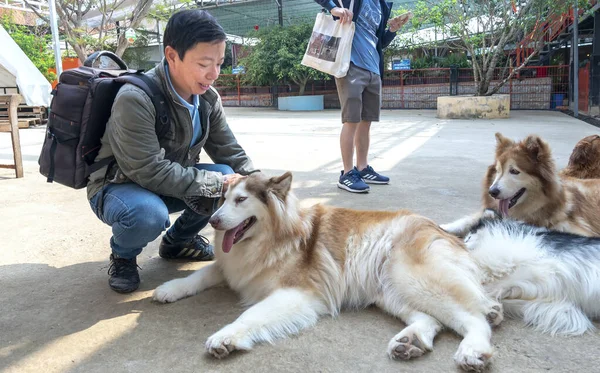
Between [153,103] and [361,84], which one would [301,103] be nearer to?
[361,84]

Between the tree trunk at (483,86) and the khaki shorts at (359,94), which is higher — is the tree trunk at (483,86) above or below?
above

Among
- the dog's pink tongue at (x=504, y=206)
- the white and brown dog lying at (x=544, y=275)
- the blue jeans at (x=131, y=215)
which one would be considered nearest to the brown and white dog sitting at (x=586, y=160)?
the dog's pink tongue at (x=504, y=206)

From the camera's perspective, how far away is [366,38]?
4.88 meters

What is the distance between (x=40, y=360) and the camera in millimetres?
1920

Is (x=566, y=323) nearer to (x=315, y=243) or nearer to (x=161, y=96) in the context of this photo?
(x=315, y=243)

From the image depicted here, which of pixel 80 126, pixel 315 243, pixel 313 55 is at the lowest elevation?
pixel 315 243

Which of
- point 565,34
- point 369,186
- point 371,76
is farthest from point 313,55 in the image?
point 565,34

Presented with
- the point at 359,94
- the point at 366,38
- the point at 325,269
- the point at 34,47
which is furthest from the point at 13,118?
the point at 34,47

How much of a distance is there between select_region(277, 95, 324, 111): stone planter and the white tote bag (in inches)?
594

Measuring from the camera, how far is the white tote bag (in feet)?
15.4

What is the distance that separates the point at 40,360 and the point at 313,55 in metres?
3.93

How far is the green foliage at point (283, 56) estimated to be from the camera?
788 inches

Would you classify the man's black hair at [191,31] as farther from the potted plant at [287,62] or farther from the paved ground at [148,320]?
the potted plant at [287,62]

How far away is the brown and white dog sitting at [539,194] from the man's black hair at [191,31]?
2.11 m
